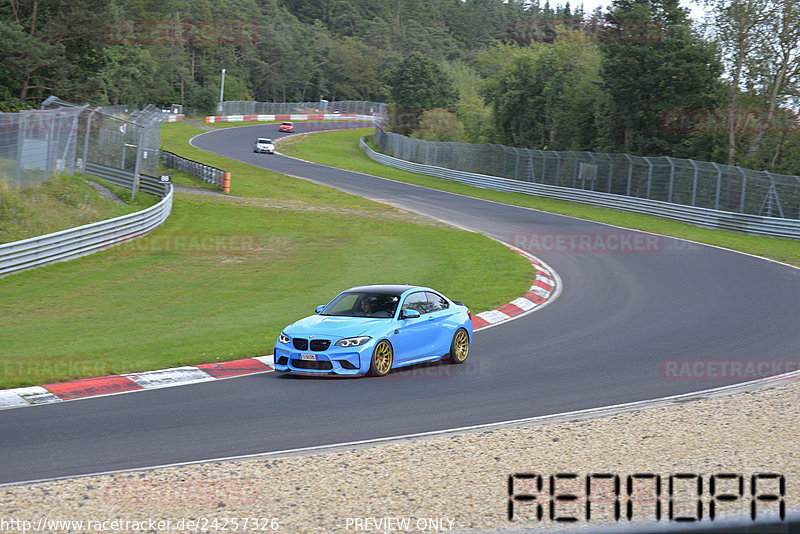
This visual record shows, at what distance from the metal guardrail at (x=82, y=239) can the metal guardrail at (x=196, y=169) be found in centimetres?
1145

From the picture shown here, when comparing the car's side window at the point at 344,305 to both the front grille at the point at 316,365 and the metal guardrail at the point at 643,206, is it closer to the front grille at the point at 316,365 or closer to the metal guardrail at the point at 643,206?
the front grille at the point at 316,365

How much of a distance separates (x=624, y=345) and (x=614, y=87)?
132 feet

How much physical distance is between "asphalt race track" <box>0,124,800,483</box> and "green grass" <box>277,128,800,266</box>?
7672 millimetres

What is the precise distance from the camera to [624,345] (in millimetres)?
15062

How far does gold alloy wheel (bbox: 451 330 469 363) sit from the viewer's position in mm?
13844

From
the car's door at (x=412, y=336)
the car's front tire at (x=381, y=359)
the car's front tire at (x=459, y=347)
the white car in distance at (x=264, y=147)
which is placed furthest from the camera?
the white car in distance at (x=264, y=147)

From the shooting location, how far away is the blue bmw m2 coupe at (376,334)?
12289 mm

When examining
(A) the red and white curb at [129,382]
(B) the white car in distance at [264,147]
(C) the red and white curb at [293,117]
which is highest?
(C) the red and white curb at [293,117]

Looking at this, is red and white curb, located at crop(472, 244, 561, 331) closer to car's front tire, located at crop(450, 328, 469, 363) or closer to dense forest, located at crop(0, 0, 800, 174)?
car's front tire, located at crop(450, 328, 469, 363)

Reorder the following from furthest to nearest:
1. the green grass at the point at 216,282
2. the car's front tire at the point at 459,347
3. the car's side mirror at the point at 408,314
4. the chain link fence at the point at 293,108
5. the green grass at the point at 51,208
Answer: the chain link fence at the point at 293,108 < the green grass at the point at 51,208 < the green grass at the point at 216,282 < the car's front tire at the point at 459,347 < the car's side mirror at the point at 408,314

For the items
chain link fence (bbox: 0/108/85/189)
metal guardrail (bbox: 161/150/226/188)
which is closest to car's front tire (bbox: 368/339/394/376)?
chain link fence (bbox: 0/108/85/189)

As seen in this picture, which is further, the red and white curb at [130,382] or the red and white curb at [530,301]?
the red and white curb at [530,301]

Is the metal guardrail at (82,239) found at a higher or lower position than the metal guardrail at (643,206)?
lower

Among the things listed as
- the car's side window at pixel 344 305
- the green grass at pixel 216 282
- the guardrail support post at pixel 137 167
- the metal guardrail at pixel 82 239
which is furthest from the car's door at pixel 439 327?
the guardrail support post at pixel 137 167
